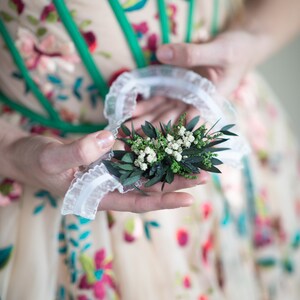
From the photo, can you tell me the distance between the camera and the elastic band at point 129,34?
498mm

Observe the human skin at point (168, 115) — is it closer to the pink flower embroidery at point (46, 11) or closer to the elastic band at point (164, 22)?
the elastic band at point (164, 22)

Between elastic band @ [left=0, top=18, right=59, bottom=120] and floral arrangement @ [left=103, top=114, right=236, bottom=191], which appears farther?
elastic band @ [left=0, top=18, right=59, bottom=120]

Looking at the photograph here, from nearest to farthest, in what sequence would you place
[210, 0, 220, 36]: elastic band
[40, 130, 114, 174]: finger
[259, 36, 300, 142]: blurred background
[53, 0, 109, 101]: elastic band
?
1. [40, 130, 114, 174]: finger
2. [53, 0, 109, 101]: elastic band
3. [210, 0, 220, 36]: elastic band
4. [259, 36, 300, 142]: blurred background

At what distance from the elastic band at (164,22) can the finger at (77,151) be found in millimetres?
220

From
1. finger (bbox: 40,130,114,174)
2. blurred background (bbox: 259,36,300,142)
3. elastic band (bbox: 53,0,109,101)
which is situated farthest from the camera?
blurred background (bbox: 259,36,300,142)

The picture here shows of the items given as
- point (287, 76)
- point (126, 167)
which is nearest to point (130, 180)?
point (126, 167)

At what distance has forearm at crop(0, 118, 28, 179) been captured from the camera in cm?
50

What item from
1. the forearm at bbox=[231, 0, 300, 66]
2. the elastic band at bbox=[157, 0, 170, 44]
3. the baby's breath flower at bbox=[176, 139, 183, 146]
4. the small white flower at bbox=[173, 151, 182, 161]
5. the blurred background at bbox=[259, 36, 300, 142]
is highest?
the blurred background at bbox=[259, 36, 300, 142]

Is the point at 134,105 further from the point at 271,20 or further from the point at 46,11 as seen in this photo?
the point at 271,20

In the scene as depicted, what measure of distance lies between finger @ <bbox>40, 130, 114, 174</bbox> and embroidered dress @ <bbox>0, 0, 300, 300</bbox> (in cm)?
14

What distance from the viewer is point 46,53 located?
1.69ft

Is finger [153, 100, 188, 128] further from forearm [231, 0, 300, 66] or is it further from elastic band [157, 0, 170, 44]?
forearm [231, 0, 300, 66]

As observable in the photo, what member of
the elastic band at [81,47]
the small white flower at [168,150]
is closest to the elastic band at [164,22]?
the elastic band at [81,47]

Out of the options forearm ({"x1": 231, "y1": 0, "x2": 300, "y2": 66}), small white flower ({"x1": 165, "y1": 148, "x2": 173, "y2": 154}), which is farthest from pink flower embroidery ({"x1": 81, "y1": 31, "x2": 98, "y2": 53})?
forearm ({"x1": 231, "y1": 0, "x2": 300, "y2": 66})
